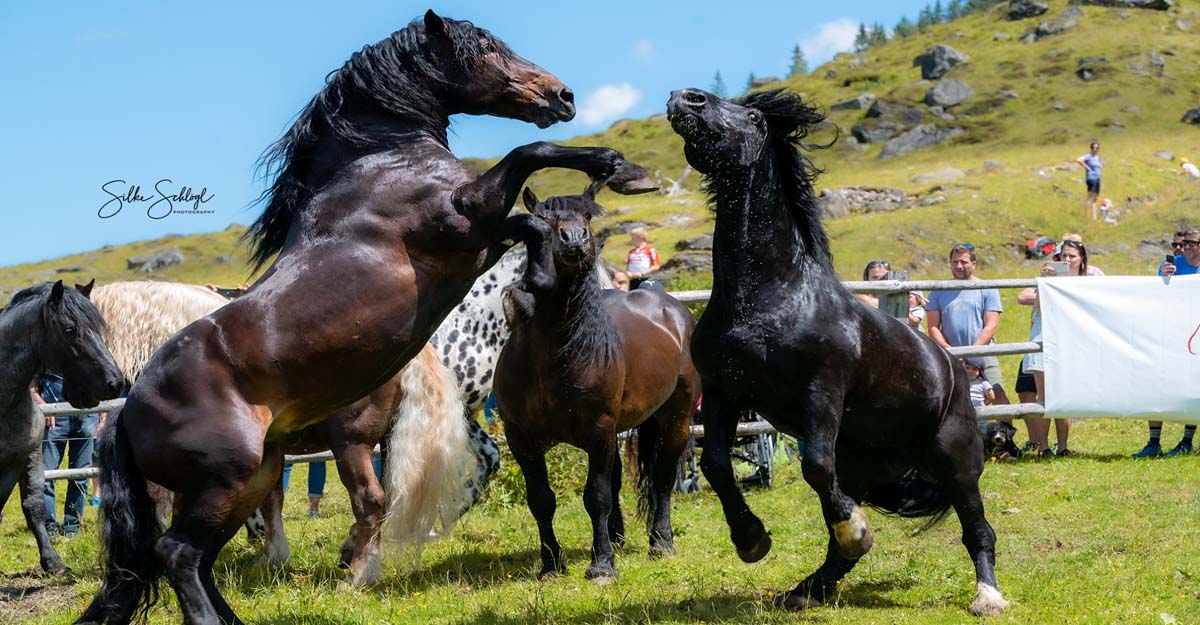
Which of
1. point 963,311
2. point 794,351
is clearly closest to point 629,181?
point 794,351

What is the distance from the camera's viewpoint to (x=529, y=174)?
192 inches

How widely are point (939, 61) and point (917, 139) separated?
930 inches

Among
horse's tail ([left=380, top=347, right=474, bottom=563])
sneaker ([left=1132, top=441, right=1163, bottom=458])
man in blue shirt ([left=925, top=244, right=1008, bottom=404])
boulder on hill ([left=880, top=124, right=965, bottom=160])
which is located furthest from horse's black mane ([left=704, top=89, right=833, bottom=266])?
boulder on hill ([left=880, top=124, right=965, bottom=160])

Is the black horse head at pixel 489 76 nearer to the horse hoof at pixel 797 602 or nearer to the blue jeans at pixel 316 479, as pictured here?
the horse hoof at pixel 797 602

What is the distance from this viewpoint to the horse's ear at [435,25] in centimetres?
511

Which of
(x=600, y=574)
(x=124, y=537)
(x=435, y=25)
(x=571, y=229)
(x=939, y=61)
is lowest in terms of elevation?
(x=600, y=574)

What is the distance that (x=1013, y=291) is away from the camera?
73.8ft

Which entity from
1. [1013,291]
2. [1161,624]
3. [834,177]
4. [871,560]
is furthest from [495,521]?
[834,177]

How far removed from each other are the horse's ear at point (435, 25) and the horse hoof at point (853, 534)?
287cm

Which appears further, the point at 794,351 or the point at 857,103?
the point at 857,103

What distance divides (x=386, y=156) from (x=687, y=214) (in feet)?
145

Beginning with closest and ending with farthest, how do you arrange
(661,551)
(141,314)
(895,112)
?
(661,551), (141,314), (895,112)

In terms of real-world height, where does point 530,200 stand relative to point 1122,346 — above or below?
above

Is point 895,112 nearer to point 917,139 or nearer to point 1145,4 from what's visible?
point 917,139
